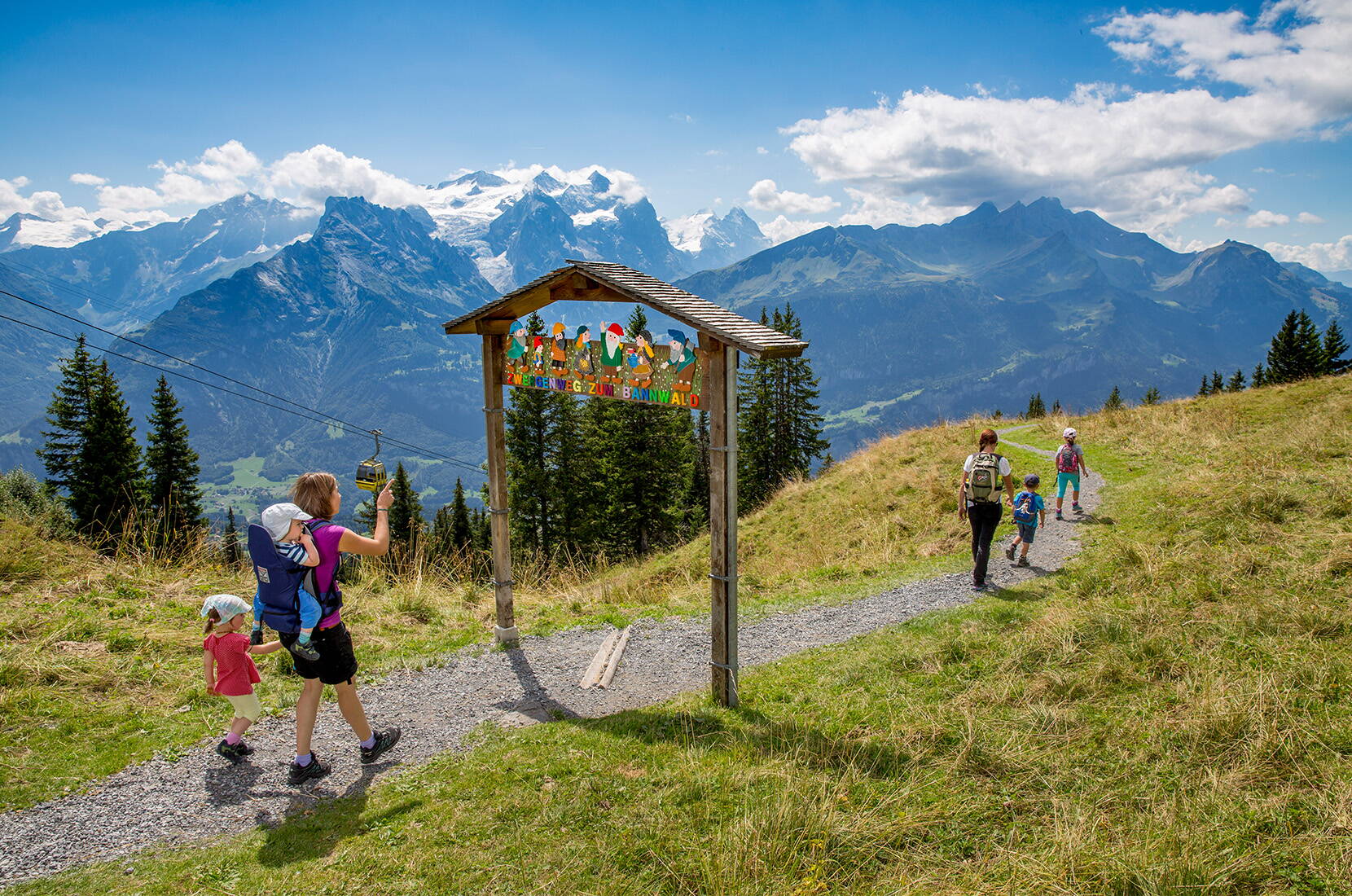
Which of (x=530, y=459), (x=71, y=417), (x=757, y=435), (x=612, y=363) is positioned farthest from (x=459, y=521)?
(x=612, y=363)

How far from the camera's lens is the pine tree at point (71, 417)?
34.8 meters

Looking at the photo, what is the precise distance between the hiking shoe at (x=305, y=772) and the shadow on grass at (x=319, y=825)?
0.58 feet

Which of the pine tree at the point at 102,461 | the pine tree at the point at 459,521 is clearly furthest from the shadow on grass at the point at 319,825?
the pine tree at the point at 459,521

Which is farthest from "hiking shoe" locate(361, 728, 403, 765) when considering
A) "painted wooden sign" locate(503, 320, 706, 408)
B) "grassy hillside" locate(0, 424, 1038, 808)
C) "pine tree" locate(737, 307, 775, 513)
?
"pine tree" locate(737, 307, 775, 513)

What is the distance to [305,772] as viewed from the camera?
5570mm

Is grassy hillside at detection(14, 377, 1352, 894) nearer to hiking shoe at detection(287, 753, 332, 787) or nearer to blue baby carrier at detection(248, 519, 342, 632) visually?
hiking shoe at detection(287, 753, 332, 787)

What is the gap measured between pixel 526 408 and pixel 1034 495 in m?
29.6

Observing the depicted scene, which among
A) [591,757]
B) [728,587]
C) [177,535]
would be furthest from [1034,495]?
[177,535]

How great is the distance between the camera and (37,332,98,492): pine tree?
114ft

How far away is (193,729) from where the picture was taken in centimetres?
629

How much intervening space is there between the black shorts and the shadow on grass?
884 mm

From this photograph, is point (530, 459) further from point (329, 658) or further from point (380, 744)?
point (329, 658)

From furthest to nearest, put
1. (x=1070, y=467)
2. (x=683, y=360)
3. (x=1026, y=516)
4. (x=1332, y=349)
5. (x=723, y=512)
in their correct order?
(x=1332, y=349) → (x=1070, y=467) → (x=1026, y=516) → (x=683, y=360) → (x=723, y=512)

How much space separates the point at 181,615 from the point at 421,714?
436cm
